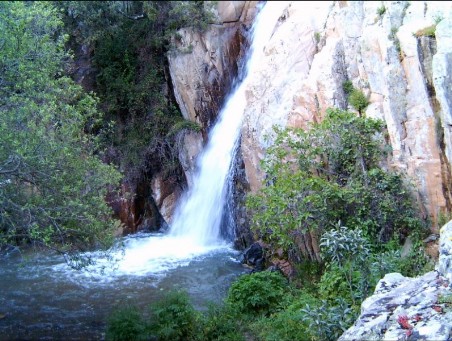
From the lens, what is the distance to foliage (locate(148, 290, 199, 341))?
9414 millimetres

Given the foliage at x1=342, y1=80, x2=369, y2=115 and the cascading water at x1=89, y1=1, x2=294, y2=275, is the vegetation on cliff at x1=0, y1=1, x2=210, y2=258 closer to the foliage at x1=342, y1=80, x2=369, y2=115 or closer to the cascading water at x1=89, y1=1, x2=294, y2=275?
the cascading water at x1=89, y1=1, x2=294, y2=275

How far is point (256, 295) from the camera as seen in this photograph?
10977 millimetres

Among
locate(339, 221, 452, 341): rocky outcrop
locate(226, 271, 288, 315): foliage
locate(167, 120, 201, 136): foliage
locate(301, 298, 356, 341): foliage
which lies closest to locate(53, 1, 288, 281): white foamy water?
locate(167, 120, 201, 136): foliage

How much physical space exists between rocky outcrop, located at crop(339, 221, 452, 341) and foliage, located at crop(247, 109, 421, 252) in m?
2.65

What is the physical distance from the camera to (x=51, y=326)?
1084 cm

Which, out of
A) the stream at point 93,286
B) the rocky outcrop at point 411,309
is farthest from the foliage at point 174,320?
the rocky outcrop at point 411,309

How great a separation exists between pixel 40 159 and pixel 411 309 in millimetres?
6801

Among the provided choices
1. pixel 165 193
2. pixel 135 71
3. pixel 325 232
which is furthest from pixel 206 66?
pixel 325 232

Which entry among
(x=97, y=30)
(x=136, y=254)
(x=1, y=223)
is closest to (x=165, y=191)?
(x=136, y=254)

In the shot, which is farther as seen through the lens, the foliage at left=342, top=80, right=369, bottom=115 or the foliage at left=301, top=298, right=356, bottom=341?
the foliage at left=342, top=80, right=369, bottom=115

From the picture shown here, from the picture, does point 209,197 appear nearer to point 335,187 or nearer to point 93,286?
point 93,286

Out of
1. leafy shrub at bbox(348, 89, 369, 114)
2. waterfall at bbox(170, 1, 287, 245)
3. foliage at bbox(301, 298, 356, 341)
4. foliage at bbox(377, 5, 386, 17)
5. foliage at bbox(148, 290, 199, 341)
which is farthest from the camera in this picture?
waterfall at bbox(170, 1, 287, 245)

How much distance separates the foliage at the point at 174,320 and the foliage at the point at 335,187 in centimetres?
302

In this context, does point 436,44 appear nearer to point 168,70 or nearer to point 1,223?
point 1,223
